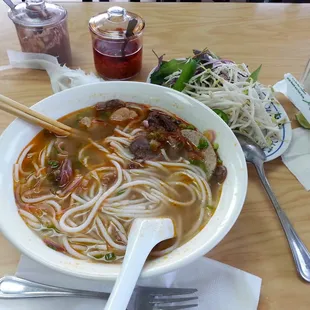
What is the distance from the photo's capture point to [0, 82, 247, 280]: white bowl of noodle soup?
872 mm

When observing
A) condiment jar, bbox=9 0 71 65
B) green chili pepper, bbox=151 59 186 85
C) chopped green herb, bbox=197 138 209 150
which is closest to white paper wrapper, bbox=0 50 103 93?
condiment jar, bbox=9 0 71 65

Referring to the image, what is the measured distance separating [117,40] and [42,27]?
1.04 feet

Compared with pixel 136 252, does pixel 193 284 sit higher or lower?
lower

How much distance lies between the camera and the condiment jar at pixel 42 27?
4.92ft

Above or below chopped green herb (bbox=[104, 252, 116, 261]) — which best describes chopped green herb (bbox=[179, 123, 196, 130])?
above

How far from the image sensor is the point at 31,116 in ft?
3.83

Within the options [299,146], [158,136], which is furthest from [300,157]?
[158,136]

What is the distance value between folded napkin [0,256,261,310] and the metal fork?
0.02 meters

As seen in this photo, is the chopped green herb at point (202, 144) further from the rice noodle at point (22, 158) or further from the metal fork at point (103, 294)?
the rice noodle at point (22, 158)

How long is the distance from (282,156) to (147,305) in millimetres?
753

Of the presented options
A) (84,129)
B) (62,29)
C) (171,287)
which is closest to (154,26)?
(62,29)

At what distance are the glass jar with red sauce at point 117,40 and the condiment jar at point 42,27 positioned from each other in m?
0.14

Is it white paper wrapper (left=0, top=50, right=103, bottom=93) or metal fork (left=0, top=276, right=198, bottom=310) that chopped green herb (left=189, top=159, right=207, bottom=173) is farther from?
white paper wrapper (left=0, top=50, right=103, bottom=93)

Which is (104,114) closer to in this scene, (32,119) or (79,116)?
(79,116)
